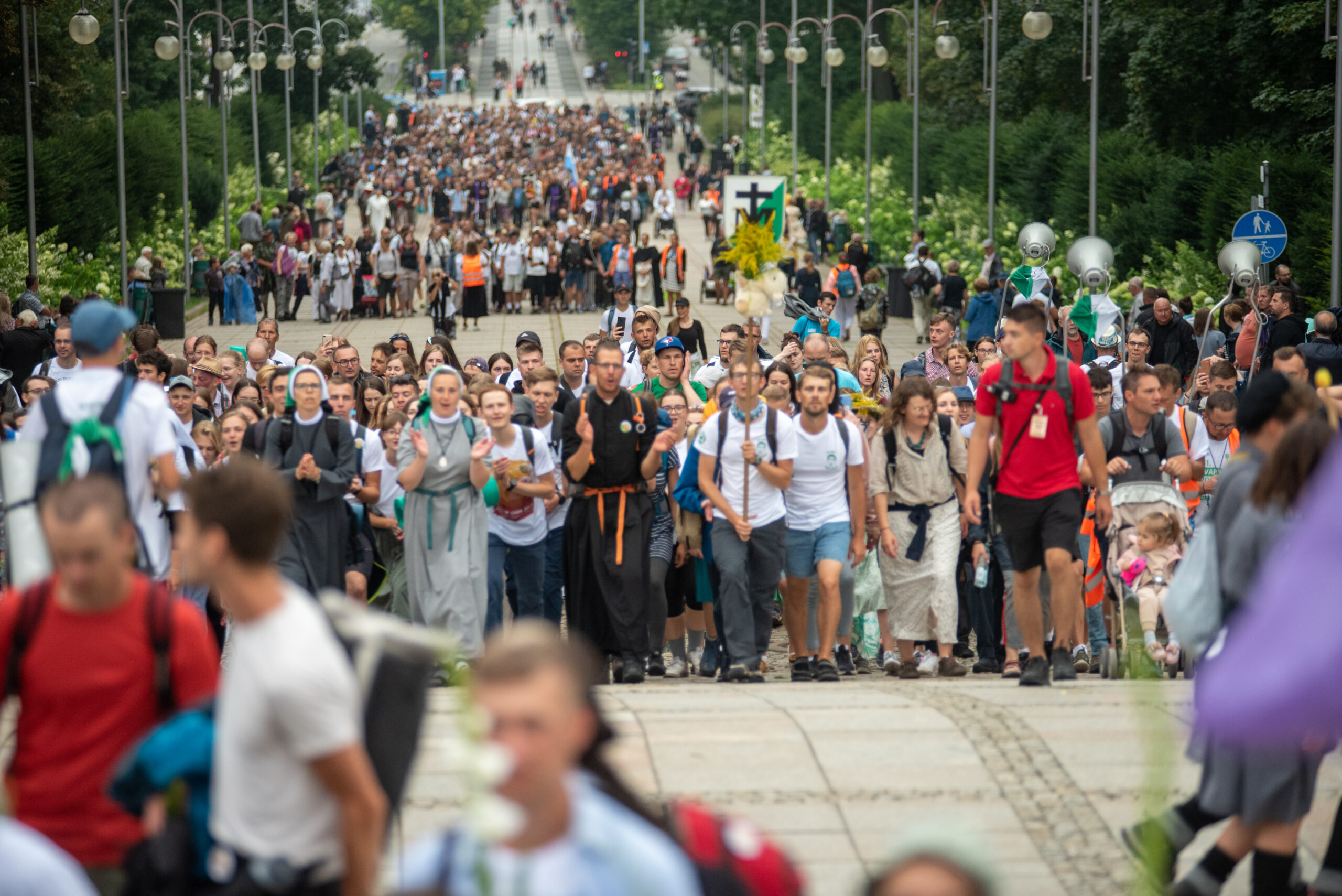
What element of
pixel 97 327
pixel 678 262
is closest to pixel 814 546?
pixel 97 327

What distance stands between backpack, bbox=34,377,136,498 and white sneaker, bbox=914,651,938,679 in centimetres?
568

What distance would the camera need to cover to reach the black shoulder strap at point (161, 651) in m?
4.55

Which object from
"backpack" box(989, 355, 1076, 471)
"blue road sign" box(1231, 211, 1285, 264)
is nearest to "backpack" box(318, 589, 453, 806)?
"backpack" box(989, 355, 1076, 471)

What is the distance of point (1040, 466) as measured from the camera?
357 inches

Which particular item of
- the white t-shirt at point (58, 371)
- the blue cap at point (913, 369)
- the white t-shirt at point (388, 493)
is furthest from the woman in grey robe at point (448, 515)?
the blue cap at point (913, 369)

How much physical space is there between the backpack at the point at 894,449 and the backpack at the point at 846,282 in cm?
1857

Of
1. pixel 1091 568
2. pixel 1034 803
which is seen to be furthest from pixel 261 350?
pixel 1034 803

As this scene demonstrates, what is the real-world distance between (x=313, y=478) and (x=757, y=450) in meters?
2.51

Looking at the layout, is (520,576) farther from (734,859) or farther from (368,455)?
(734,859)

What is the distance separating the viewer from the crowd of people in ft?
13.3

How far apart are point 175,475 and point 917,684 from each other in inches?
173

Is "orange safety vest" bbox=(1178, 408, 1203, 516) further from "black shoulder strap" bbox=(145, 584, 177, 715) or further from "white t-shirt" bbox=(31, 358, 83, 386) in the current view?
"white t-shirt" bbox=(31, 358, 83, 386)

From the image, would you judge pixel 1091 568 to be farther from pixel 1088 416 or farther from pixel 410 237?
pixel 410 237

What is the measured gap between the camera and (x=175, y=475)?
21.7ft
